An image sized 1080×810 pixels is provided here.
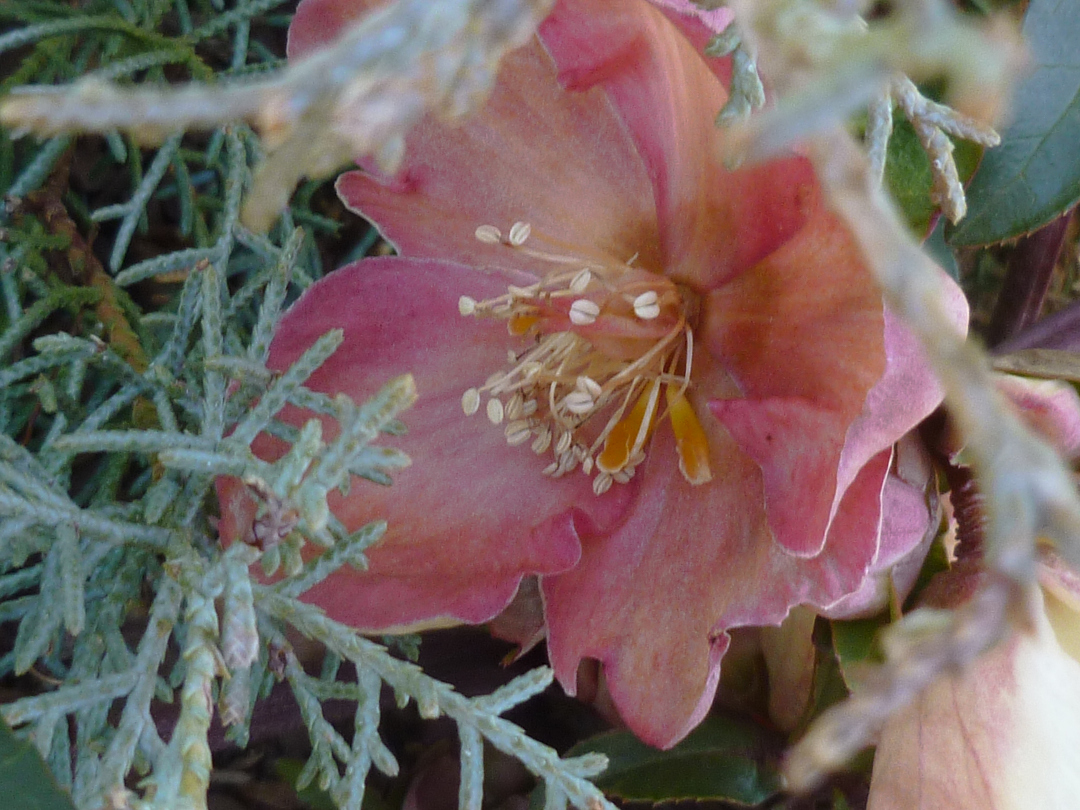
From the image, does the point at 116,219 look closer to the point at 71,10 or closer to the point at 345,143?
the point at 71,10

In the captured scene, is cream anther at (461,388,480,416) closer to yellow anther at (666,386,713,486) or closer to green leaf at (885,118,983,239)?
yellow anther at (666,386,713,486)

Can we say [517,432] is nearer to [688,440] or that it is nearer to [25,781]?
[688,440]

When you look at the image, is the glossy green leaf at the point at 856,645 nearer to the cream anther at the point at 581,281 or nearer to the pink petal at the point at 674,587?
the pink petal at the point at 674,587

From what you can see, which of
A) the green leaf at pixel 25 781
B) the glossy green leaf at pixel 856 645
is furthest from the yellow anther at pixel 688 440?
the green leaf at pixel 25 781

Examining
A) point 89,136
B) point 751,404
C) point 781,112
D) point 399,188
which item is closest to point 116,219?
point 89,136

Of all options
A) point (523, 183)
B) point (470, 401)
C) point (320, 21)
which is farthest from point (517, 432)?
point (320, 21)
